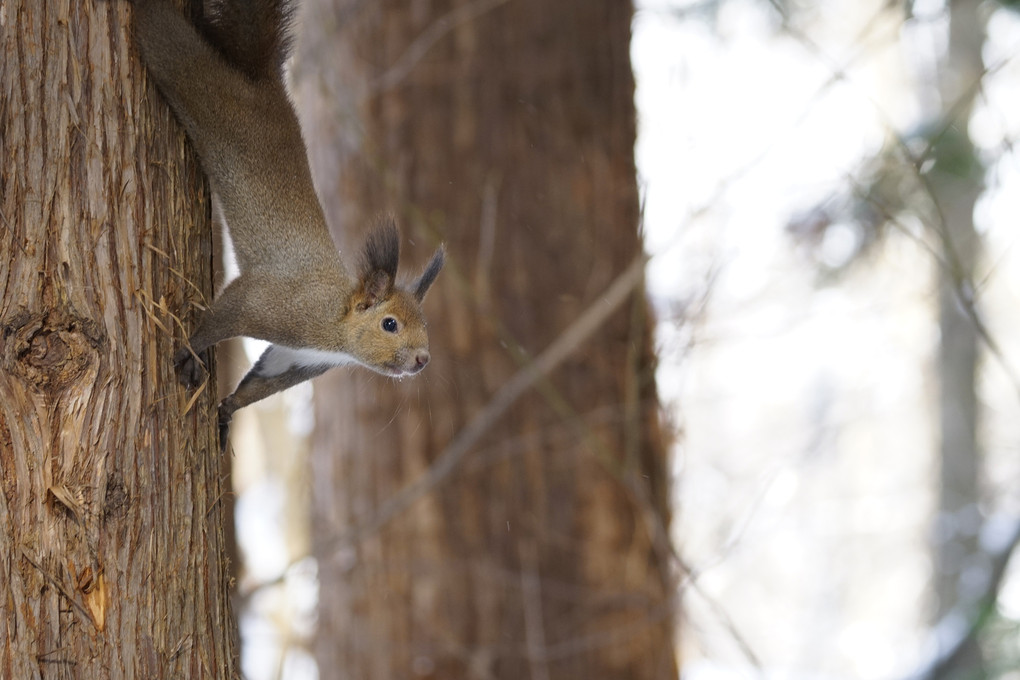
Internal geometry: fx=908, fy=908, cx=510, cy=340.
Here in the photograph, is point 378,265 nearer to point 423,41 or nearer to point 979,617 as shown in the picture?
point 423,41

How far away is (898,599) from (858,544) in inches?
40.2

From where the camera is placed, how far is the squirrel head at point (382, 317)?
201 cm

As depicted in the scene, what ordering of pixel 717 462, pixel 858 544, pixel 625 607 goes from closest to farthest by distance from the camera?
pixel 625 607, pixel 717 462, pixel 858 544

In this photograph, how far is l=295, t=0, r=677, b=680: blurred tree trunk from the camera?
3.24 metres

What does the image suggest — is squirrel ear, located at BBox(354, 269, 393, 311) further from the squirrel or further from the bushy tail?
the bushy tail

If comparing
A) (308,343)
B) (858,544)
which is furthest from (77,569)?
(858,544)

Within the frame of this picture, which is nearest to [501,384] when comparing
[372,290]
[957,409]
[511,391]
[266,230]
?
[511,391]

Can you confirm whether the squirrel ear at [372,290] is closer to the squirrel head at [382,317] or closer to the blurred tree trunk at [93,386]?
the squirrel head at [382,317]

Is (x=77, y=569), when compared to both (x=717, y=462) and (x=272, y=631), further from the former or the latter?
(x=717, y=462)

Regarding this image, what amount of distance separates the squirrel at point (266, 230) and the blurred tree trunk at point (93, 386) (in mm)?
101

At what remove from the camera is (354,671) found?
3.29 meters

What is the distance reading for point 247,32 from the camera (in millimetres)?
1898

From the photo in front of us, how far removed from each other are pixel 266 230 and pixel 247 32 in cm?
42

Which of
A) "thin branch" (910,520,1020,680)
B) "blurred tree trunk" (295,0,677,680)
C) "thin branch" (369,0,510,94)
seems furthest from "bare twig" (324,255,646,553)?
"thin branch" (910,520,1020,680)
